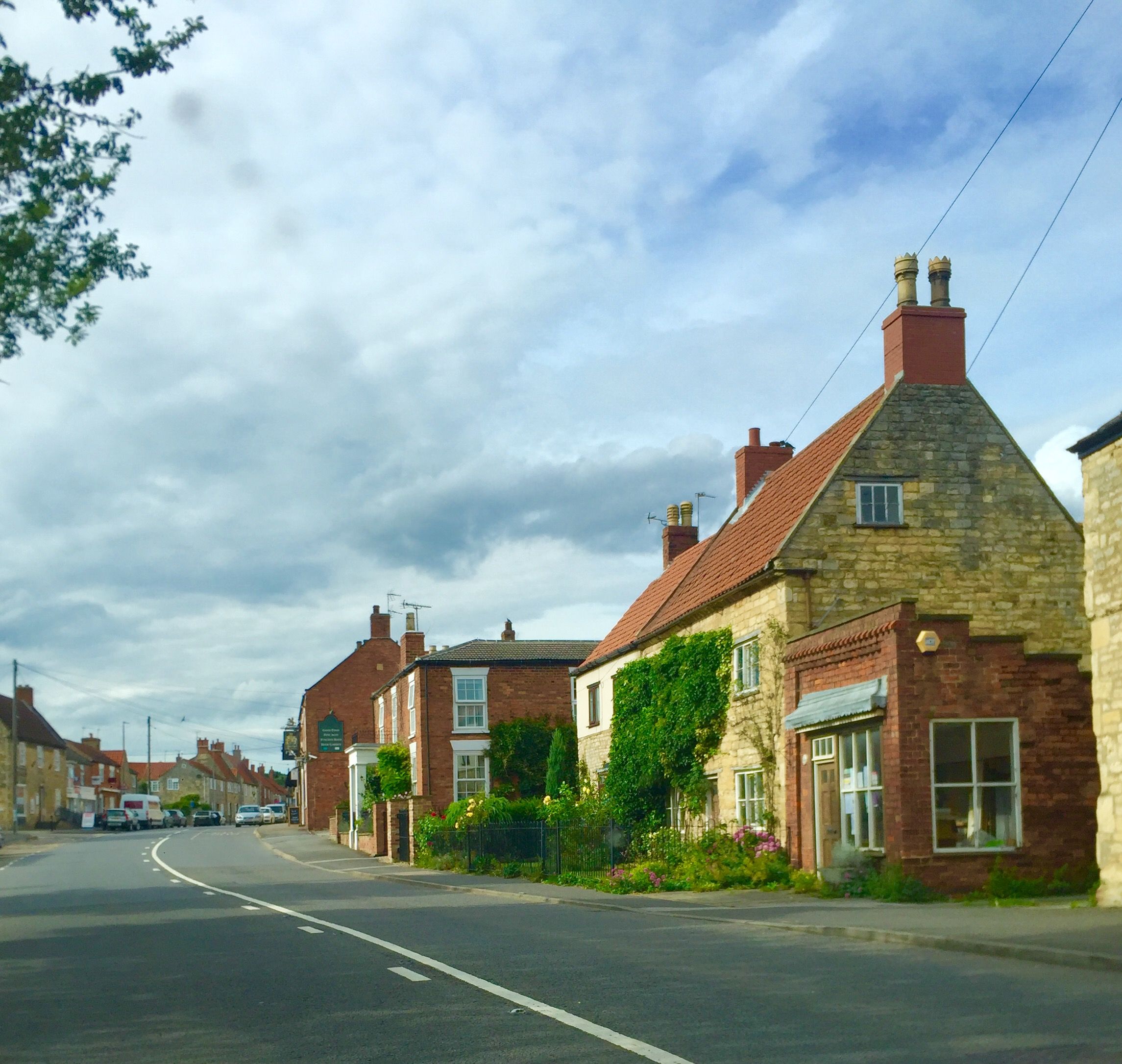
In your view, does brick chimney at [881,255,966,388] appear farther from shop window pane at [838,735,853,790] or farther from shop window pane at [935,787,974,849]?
shop window pane at [935,787,974,849]

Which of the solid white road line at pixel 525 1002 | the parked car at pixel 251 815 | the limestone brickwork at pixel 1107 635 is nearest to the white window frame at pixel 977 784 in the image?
the limestone brickwork at pixel 1107 635

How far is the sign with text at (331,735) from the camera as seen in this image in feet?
226

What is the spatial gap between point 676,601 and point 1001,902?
14.8 m

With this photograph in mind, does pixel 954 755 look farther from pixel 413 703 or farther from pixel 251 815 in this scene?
pixel 251 815

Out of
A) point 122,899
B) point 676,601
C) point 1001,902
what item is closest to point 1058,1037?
point 1001,902

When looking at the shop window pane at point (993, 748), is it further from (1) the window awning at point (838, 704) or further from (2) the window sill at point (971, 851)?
(1) the window awning at point (838, 704)

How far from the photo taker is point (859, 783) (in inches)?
834

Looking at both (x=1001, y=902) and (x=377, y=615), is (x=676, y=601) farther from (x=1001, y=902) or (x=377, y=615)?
(x=377, y=615)

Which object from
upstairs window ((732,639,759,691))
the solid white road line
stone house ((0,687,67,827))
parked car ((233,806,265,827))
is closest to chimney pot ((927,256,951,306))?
upstairs window ((732,639,759,691))

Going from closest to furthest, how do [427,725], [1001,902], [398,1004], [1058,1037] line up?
[1058,1037] → [398,1004] → [1001,902] → [427,725]

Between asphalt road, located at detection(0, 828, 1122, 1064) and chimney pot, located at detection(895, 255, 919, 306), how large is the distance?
13.7 meters

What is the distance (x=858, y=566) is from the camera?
24844 mm

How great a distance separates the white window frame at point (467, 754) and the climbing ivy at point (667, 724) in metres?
13.6

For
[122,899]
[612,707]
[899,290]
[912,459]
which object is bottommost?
[122,899]
